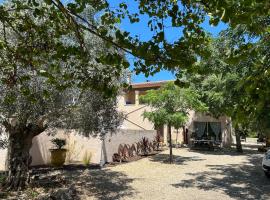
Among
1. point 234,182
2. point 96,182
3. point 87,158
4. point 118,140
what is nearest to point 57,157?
point 87,158

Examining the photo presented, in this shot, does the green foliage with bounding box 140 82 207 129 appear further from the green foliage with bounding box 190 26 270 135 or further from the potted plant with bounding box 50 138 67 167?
the potted plant with bounding box 50 138 67 167

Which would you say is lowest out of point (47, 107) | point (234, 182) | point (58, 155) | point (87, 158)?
point (234, 182)

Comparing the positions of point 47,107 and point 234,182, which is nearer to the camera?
→ point 47,107

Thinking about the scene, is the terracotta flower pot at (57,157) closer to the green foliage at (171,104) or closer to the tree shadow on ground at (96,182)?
the tree shadow on ground at (96,182)

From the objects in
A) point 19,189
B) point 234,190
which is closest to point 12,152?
point 19,189

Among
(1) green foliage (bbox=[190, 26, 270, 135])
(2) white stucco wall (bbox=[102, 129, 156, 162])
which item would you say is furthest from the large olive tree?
(2) white stucco wall (bbox=[102, 129, 156, 162])

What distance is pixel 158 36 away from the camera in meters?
4.77

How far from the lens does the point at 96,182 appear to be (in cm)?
1366

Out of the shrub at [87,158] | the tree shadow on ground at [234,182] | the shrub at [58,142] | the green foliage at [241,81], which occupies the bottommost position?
the tree shadow on ground at [234,182]

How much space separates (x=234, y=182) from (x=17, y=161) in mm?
7834

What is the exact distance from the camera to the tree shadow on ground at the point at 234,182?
1227 cm

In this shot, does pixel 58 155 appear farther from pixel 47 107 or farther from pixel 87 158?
pixel 47 107

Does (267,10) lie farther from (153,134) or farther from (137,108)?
(137,108)

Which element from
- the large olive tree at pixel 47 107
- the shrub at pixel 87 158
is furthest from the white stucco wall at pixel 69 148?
the large olive tree at pixel 47 107
